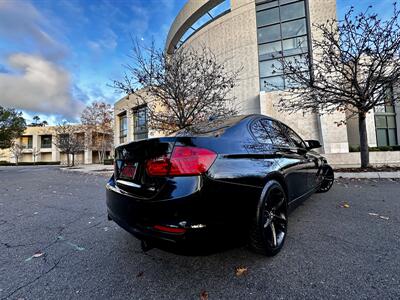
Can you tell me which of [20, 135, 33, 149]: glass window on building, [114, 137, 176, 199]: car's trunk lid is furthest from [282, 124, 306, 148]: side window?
[20, 135, 33, 149]: glass window on building

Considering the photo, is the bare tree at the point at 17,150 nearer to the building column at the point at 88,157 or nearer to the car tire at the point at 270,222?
the building column at the point at 88,157

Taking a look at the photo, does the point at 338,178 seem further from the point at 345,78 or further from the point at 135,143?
the point at 135,143

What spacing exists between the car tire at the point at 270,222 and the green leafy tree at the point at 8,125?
30442mm

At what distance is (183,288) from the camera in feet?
5.76

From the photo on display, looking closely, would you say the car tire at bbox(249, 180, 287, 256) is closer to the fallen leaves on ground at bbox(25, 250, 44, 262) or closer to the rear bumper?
the rear bumper

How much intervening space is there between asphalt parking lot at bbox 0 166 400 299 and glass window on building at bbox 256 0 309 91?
16.2 metres

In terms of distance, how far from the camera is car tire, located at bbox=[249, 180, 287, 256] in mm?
1995

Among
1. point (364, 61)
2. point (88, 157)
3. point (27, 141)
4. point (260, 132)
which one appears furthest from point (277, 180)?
point (27, 141)

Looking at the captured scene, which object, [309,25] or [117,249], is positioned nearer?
[117,249]

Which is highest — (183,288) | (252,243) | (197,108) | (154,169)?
(197,108)

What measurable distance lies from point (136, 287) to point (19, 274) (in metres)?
1.26

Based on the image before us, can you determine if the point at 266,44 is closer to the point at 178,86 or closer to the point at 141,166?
the point at 178,86

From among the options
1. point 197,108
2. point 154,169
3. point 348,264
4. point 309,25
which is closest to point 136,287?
point 154,169

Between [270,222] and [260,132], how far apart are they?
1.05 m
